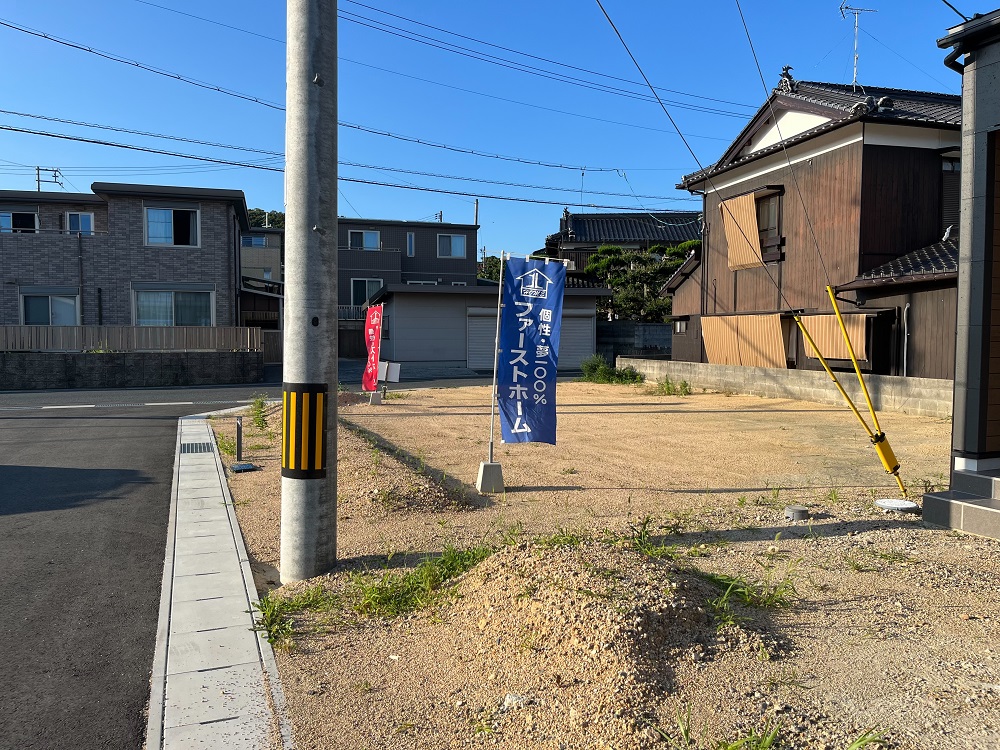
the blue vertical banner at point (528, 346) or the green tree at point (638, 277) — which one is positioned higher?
the green tree at point (638, 277)

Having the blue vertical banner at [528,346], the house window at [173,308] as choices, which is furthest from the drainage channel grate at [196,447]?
the house window at [173,308]

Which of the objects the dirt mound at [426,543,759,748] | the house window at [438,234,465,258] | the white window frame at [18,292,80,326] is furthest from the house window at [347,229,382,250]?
the dirt mound at [426,543,759,748]

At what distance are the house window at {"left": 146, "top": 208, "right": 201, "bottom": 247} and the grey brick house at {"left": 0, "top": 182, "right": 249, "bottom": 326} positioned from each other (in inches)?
1.3

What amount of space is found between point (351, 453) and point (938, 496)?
595cm

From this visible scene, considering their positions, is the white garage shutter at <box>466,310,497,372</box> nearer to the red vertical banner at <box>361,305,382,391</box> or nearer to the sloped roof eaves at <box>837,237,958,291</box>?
the red vertical banner at <box>361,305,382,391</box>

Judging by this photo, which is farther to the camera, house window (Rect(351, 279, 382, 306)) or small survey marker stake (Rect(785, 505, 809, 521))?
house window (Rect(351, 279, 382, 306))

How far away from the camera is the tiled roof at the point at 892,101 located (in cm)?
1562

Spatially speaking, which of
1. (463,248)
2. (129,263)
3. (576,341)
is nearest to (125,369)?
(129,263)

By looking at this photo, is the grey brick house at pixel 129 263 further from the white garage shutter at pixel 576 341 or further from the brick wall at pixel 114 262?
the white garage shutter at pixel 576 341

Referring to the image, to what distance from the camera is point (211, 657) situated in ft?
11.6

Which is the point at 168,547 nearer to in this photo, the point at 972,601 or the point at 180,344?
the point at 972,601

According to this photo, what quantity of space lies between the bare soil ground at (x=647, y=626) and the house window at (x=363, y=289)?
31.9 metres

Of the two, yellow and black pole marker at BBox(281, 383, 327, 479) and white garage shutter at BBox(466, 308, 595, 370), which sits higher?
white garage shutter at BBox(466, 308, 595, 370)

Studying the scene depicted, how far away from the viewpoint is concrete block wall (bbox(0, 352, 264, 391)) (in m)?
21.7
